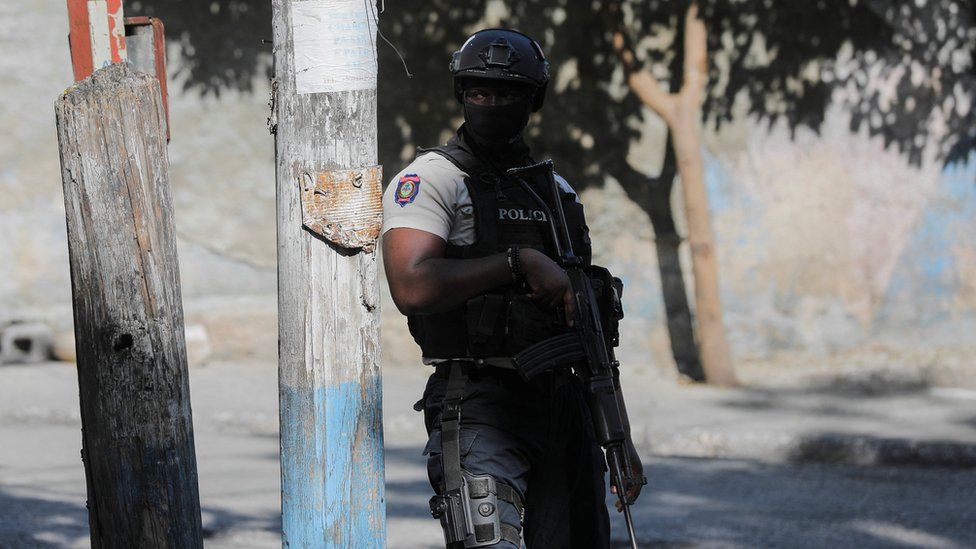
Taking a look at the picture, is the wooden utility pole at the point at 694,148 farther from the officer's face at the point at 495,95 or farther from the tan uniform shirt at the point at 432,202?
the tan uniform shirt at the point at 432,202

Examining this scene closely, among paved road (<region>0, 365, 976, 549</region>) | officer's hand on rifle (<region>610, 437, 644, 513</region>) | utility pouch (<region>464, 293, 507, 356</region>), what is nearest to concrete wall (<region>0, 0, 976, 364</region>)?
paved road (<region>0, 365, 976, 549</region>)

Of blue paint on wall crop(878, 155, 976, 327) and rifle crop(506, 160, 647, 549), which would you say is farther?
blue paint on wall crop(878, 155, 976, 327)

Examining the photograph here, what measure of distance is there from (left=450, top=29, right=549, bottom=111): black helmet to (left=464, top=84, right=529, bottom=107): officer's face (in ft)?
0.12

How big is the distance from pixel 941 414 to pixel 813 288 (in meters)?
1.42

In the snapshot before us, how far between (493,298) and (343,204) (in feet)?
1.38

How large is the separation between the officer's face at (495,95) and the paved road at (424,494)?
2.58 meters

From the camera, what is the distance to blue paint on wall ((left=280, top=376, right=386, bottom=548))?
2984 mm

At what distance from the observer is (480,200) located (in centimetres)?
316

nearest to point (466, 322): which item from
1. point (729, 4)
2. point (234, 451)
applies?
point (234, 451)

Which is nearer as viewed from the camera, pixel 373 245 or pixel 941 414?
pixel 373 245

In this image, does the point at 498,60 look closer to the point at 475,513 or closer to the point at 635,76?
the point at 475,513

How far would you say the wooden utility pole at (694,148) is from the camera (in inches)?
341

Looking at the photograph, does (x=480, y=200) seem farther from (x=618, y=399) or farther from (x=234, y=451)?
(x=234, y=451)

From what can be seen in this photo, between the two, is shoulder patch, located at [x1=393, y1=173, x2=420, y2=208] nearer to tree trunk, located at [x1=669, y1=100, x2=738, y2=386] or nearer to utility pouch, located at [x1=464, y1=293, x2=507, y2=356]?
utility pouch, located at [x1=464, y1=293, x2=507, y2=356]
